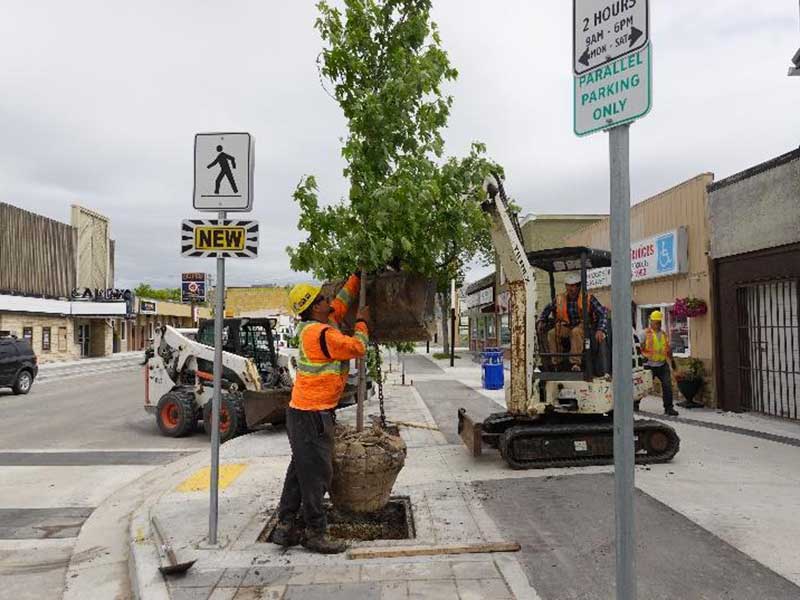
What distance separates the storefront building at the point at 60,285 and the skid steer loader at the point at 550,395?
30.7m

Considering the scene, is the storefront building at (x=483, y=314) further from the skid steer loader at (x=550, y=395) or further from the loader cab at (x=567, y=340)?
the skid steer loader at (x=550, y=395)

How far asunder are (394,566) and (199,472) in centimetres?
415

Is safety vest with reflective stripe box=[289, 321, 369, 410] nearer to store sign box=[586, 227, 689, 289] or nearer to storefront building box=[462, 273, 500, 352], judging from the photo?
store sign box=[586, 227, 689, 289]

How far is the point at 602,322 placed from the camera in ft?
25.6

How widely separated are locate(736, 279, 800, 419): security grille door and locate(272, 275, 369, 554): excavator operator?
8929mm

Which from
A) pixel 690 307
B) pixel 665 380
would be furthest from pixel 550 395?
pixel 690 307

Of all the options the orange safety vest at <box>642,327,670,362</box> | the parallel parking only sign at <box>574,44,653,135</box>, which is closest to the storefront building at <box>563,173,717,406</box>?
the orange safety vest at <box>642,327,670,362</box>

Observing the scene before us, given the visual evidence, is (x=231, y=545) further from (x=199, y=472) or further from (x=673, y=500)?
(x=673, y=500)

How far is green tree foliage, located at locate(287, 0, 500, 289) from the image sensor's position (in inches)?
210

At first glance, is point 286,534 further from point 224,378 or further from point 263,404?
point 224,378

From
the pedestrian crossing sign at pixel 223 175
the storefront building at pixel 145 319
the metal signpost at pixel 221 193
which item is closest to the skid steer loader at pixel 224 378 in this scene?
the metal signpost at pixel 221 193

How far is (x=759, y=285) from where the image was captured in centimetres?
1165

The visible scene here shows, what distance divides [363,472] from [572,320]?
404cm

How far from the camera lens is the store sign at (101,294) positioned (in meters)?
41.8
